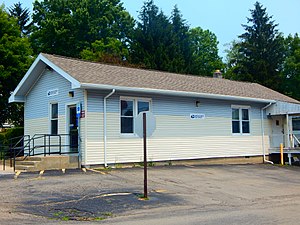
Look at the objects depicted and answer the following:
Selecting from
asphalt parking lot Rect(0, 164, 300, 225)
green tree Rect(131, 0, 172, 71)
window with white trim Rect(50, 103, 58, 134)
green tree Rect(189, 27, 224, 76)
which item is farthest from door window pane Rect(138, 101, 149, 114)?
green tree Rect(189, 27, 224, 76)

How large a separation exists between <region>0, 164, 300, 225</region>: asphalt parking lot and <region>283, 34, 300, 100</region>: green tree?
103 feet

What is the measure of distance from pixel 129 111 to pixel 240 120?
25.1 feet

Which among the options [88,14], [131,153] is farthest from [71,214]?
[88,14]

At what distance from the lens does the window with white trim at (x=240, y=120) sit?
22531 mm

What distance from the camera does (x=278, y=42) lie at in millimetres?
48219

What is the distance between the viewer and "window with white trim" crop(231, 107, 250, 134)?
2253 centimetres

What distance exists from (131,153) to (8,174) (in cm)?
519

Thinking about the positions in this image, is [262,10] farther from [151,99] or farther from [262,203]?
[262,203]

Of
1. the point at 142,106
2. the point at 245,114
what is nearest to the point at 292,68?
the point at 245,114

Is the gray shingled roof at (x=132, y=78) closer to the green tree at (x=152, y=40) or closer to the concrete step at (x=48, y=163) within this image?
the concrete step at (x=48, y=163)

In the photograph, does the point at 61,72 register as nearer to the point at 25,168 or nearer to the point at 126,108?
the point at 126,108

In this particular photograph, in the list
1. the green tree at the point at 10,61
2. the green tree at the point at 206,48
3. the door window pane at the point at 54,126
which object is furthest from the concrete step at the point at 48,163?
the green tree at the point at 206,48

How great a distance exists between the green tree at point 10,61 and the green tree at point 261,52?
2626 cm

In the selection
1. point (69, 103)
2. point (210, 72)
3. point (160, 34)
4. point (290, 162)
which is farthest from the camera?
point (210, 72)
